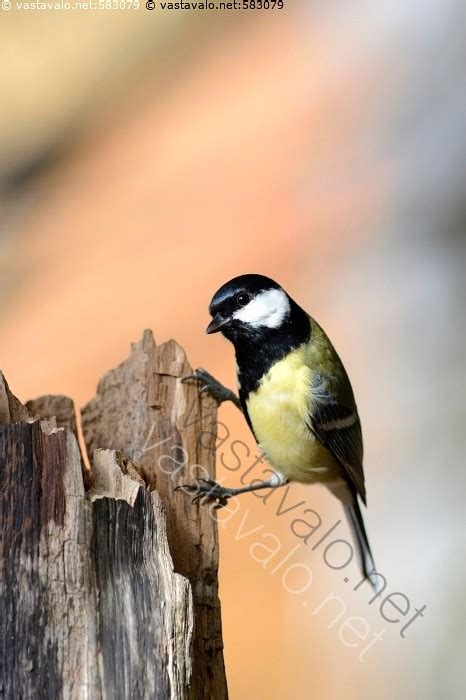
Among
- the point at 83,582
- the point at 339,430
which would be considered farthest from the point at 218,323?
the point at 83,582

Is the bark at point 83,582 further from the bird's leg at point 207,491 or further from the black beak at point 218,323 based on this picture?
the black beak at point 218,323

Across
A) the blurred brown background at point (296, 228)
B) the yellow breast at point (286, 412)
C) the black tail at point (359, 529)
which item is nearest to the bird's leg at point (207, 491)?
the yellow breast at point (286, 412)

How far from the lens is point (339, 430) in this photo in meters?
1.38

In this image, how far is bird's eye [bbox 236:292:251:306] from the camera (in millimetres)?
1220

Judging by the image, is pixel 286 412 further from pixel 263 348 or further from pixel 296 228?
pixel 296 228

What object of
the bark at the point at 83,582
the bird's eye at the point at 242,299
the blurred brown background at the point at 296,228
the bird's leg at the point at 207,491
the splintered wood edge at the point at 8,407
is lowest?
the bark at the point at 83,582

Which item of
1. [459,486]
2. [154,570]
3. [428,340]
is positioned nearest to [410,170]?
[428,340]

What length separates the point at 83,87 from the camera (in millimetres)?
2271

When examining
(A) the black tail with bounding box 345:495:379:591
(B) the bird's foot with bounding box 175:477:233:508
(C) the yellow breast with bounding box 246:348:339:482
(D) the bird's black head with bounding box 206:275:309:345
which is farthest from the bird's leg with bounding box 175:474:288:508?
(A) the black tail with bounding box 345:495:379:591

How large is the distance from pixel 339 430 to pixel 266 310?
0.27 metres

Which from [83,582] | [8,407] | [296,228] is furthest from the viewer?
[296,228]

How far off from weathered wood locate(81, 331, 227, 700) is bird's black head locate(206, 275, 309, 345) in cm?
9

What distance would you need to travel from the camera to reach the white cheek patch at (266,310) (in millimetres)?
1241

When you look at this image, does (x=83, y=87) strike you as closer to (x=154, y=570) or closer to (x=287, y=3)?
(x=287, y=3)
